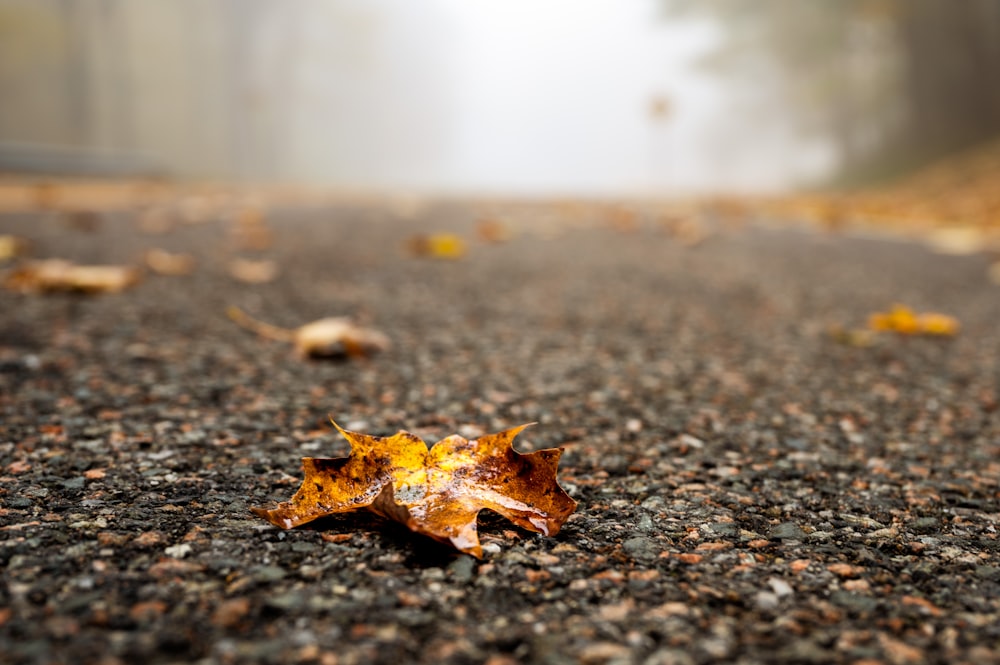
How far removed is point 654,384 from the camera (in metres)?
1.92

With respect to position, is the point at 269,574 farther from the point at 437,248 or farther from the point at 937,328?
the point at 437,248

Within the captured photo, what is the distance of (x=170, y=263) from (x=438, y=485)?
2923 mm

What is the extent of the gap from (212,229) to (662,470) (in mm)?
4914

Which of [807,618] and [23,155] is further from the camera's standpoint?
[23,155]

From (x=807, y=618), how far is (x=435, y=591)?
428 mm

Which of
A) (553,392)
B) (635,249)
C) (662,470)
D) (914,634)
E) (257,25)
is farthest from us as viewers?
(257,25)

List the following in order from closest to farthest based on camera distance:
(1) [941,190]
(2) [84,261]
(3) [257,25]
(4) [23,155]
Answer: (2) [84,261] < (1) [941,190] < (4) [23,155] < (3) [257,25]

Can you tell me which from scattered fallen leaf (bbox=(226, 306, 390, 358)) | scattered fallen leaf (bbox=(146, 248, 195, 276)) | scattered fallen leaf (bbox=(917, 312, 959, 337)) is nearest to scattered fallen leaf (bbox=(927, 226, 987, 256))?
scattered fallen leaf (bbox=(917, 312, 959, 337))

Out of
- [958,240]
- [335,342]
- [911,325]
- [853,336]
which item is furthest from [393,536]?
[958,240]

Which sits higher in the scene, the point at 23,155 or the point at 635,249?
the point at 23,155

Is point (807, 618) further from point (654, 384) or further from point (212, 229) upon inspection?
point (212, 229)

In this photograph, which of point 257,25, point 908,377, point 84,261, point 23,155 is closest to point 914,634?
point 908,377

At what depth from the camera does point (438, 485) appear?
1.09 m

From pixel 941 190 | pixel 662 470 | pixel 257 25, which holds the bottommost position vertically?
pixel 662 470
